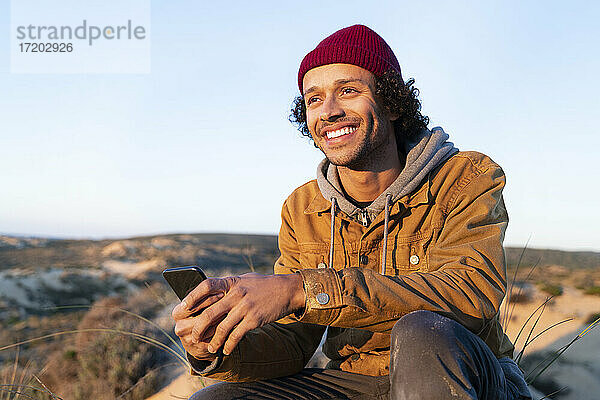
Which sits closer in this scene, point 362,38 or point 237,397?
point 237,397

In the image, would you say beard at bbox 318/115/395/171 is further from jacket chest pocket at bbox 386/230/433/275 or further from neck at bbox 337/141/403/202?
jacket chest pocket at bbox 386/230/433/275

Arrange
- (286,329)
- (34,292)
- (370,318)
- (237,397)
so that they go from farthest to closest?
(34,292)
(286,329)
(237,397)
(370,318)

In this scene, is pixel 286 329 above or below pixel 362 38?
below

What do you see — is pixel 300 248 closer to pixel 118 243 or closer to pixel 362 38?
pixel 362 38

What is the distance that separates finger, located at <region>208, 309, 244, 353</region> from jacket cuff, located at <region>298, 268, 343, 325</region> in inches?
7.9

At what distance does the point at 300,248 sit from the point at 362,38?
1.08 metres

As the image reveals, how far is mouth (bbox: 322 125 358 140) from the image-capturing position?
2.33 m

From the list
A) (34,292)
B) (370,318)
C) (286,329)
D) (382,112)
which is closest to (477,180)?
(382,112)

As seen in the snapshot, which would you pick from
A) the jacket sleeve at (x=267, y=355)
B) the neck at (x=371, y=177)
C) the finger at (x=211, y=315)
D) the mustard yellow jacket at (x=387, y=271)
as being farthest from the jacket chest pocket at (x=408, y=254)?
the finger at (x=211, y=315)

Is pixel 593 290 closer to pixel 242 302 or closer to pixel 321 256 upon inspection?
pixel 321 256

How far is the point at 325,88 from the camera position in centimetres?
238

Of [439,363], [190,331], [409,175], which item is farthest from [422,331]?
[409,175]

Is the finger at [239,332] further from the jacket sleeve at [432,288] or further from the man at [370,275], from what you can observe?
the jacket sleeve at [432,288]

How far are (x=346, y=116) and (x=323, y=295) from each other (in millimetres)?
1121
